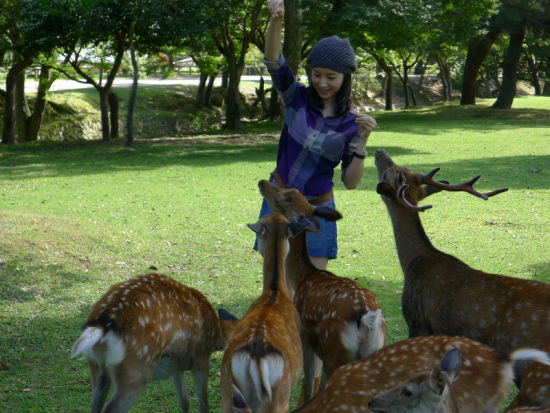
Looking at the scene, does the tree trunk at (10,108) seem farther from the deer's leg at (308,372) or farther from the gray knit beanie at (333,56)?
the deer's leg at (308,372)

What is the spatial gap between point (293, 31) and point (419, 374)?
50.3ft

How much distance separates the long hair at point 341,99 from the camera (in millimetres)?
3963

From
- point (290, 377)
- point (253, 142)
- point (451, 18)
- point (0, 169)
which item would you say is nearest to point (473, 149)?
point (253, 142)

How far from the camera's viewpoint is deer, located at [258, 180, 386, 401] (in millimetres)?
3422

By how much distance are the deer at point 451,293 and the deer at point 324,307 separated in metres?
0.54

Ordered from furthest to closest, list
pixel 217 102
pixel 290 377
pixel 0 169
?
1. pixel 217 102
2. pixel 0 169
3. pixel 290 377

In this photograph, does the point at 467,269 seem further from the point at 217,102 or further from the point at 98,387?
the point at 217,102

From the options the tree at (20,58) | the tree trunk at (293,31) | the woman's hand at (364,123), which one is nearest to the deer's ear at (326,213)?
the woman's hand at (364,123)

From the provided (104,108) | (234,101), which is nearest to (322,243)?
(104,108)

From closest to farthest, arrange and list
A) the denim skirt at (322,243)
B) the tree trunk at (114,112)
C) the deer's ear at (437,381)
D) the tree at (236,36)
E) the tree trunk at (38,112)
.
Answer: the deer's ear at (437,381) < the denim skirt at (322,243) < the tree trunk at (38,112) < the tree trunk at (114,112) < the tree at (236,36)

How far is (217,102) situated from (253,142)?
15.2 m

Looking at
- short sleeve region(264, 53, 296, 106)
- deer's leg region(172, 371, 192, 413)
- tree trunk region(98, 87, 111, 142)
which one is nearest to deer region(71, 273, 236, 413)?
deer's leg region(172, 371, 192, 413)

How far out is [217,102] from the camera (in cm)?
3375

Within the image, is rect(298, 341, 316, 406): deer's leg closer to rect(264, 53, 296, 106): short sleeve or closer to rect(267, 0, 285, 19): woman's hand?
rect(264, 53, 296, 106): short sleeve
